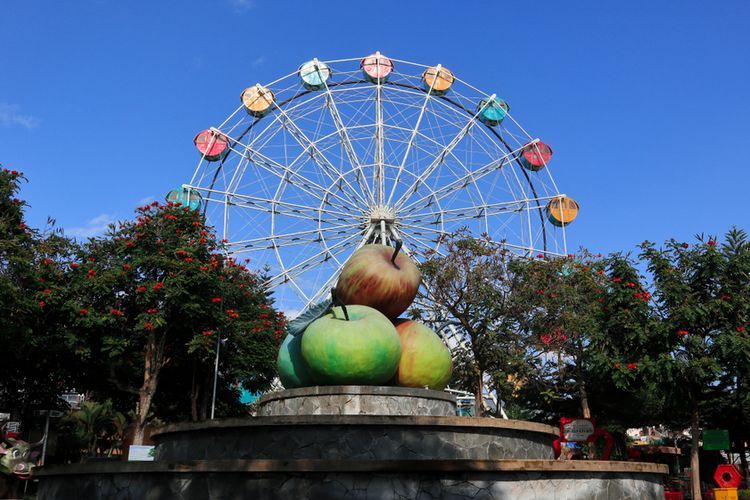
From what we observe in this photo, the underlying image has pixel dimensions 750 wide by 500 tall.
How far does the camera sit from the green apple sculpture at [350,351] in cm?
940

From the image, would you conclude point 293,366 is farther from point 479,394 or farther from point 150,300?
point 479,394

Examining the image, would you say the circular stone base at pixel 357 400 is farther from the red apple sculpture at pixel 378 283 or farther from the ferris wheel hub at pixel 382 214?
the ferris wheel hub at pixel 382 214

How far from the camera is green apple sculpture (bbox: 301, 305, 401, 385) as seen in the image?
940 cm

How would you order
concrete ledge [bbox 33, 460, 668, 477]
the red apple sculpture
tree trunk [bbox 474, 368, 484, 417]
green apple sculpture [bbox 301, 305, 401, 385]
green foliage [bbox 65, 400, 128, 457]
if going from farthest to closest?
green foliage [bbox 65, 400, 128, 457], tree trunk [bbox 474, 368, 484, 417], the red apple sculpture, green apple sculpture [bbox 301, 305, 401, 385], concrete ledge [bbox 33, 460, 668, 477]

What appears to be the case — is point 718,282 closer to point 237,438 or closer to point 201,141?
point 237,438

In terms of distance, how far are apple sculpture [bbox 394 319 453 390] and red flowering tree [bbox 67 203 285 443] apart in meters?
12.5

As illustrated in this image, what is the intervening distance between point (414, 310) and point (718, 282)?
380 inches

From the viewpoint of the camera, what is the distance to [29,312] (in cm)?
2009

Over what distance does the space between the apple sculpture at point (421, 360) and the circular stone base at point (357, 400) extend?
443 millimetres

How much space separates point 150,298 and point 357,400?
44.6ft

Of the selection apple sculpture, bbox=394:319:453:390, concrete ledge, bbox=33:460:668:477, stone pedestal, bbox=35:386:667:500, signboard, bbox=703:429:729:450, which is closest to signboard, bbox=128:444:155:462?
stone pedestal, bbox=35:386:667:500

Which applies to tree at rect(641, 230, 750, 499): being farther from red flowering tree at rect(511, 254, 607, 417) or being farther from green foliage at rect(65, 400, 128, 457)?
green foliage at rect(65, 400, 128, 457)

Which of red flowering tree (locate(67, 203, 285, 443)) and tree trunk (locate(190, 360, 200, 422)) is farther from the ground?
red flowering tree (locate(67, 203, 285, 443))

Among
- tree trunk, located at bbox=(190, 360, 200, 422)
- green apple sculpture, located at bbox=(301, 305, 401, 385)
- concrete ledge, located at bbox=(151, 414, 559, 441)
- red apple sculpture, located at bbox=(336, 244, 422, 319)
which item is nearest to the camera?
concrete ledge, located at bbox=(151, 414, 559, 441)
